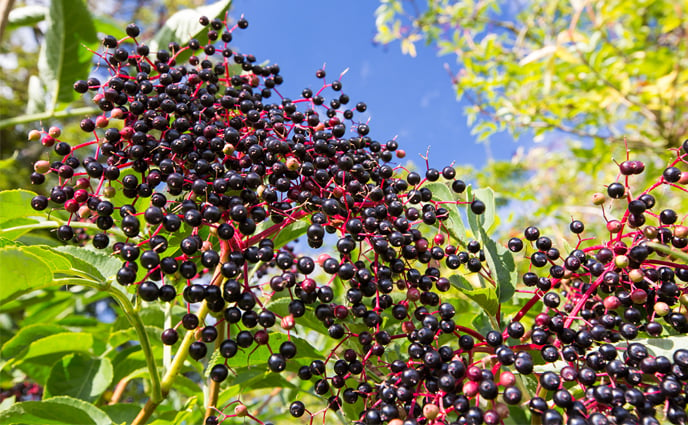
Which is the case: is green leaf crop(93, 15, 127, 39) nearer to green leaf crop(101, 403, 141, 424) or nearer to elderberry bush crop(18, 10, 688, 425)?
elderberry bush crop(18, 10, 688, 425)

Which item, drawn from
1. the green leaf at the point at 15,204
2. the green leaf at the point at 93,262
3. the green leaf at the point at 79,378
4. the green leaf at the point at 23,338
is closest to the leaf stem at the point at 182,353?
the green leaf at the point at 93,262

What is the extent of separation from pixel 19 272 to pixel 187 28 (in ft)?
3.72

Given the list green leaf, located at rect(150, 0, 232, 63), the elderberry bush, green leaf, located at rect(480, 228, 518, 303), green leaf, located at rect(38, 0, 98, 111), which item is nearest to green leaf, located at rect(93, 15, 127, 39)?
green leaf, located at rect(38, 0, 98, 111)

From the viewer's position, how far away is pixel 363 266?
892 millimetres

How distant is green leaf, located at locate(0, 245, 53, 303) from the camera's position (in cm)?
70

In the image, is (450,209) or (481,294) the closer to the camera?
(481,294)

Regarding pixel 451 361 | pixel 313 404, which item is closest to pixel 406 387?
pixel 451 361

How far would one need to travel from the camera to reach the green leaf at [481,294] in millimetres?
885

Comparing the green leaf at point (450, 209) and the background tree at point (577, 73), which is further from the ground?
the background tree at point (577, 73)

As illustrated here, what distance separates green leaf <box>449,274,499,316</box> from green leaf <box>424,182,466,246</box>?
17 cm

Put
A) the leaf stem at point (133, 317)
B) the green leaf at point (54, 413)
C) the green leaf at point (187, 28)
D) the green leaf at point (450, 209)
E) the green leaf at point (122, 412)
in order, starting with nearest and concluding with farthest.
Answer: the leaf stem at point (133, 317) < the green leaf at point (54, 413) < the green leaf at point (450, 209) < the green leaf at point (122, 412) < the green leaf at point (187, 28)

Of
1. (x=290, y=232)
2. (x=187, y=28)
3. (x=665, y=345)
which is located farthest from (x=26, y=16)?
(x=665, y=345)

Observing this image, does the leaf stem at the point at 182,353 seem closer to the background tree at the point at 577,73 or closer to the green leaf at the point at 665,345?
the green leaf at the point at 665,345

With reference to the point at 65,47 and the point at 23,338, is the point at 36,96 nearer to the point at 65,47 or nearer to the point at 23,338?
the point at 65,47
